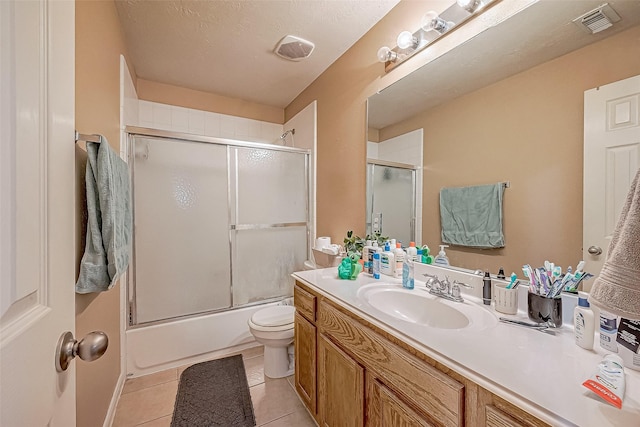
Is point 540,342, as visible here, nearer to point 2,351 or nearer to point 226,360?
point 2,351

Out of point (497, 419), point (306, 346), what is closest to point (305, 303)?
point (306, 346)

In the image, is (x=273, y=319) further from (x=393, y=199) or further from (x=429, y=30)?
(x=429, y=30)

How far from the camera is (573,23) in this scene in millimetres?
939

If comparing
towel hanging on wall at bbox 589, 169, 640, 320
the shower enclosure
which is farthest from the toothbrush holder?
the shower enclosure

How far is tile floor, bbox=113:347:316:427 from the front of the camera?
150 cm

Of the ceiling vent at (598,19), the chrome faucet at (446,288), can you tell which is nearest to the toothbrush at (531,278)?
the chrome faucet at (446,288)

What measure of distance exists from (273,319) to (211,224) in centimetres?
94

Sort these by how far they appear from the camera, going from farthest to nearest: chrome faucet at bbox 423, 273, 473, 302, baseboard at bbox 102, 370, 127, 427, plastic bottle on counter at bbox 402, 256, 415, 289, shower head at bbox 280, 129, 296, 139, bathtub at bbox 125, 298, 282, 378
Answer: shower head at bbox 280, 129, 296, 139
bathtub at bbox 125, 298, 282, 378
baseboard at bbox 102, 370, 127, 427
plastic bottle on counter at bbox 402, 256, 415, 289
chrome faucet at bbox 423, 273, 473, 302

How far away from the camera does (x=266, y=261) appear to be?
245cm

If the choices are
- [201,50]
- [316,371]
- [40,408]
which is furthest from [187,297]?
[201,50]

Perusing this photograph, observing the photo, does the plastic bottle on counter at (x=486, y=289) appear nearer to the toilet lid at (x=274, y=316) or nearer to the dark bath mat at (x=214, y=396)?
the toilet lid at (x=274, y=316)

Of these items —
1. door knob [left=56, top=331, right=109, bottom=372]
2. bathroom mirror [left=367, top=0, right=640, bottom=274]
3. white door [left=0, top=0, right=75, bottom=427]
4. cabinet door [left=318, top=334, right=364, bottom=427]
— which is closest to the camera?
white door [left=0, top=0, right=75, bottom=427]

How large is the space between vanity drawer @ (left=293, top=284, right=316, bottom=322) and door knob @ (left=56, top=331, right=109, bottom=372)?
972 millimetres

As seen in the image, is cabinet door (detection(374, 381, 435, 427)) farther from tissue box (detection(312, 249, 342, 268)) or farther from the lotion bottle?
tissue box (detection(312, 249, 342, 268))
